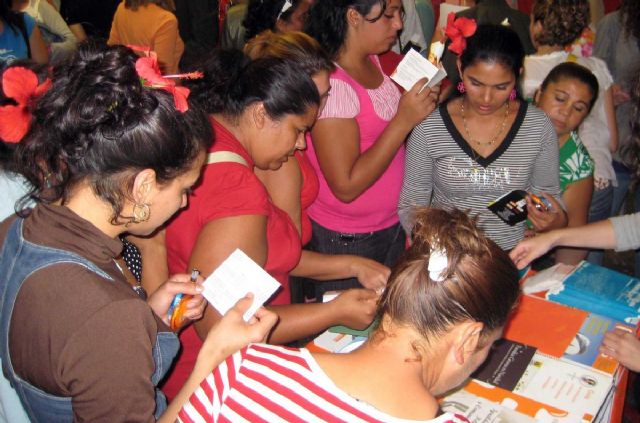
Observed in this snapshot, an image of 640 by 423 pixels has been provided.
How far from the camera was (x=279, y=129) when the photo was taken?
6.03ft

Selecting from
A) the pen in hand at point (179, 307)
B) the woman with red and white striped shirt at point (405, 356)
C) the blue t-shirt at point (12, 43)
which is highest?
the blue t-shirt at point (12, 43)

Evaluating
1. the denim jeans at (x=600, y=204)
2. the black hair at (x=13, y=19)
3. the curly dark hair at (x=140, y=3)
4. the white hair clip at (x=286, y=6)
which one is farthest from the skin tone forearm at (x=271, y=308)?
the curly dark hair at (x=140, y=3)

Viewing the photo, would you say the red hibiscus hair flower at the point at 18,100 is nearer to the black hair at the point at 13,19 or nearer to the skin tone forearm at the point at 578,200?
the black hair at the point at 13,19

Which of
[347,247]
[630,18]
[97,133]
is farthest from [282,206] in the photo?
[630,18]

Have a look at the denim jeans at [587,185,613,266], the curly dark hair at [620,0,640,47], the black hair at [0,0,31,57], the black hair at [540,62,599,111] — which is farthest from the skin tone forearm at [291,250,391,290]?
the curly dark hair at [620,0,640,47]

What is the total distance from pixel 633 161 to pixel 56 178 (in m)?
2.02

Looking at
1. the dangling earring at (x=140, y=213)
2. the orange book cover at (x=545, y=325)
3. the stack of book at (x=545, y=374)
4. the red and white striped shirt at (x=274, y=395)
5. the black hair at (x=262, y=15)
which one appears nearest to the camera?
the red and white striped shirt at (x=274, y=395)

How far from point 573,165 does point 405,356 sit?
1.98 m

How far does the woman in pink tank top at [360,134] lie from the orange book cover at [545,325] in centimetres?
79

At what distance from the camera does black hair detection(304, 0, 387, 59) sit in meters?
2.45

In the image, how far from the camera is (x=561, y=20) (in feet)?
10.4

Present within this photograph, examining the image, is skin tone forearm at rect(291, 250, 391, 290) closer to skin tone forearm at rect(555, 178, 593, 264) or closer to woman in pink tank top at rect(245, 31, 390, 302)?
woman in pink tank top at rect(245, 31, 390, 302)

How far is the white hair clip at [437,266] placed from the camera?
1.16 m

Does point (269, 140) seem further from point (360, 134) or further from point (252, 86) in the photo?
point (360, 134)
